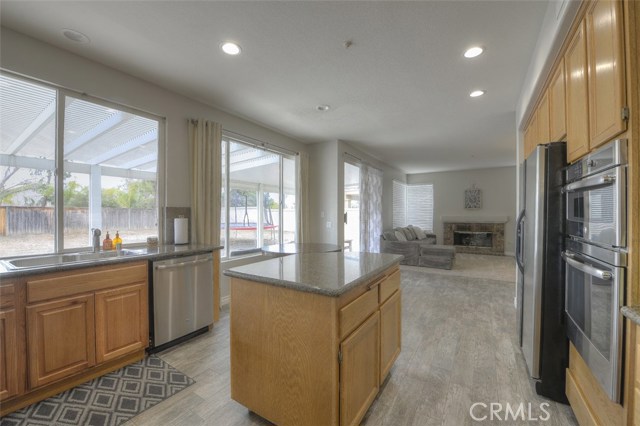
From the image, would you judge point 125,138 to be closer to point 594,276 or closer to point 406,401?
point 406,401

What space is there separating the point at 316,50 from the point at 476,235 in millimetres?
8207

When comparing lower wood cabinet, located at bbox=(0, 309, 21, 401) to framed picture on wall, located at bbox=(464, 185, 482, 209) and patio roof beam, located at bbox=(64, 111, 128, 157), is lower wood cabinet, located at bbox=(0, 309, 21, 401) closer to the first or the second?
patio roof beam, located at bbox=(64, 111, 128, 157)

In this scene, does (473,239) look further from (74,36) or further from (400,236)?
(74,36)

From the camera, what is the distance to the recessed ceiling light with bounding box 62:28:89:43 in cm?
206

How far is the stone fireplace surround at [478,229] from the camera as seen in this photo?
26.2 feet

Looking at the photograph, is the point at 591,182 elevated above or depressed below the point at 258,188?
below

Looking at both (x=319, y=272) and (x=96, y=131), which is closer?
(x=319, y=272)

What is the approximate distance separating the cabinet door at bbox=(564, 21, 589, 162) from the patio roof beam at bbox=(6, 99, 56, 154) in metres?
3.89

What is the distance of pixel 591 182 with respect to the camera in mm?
1309

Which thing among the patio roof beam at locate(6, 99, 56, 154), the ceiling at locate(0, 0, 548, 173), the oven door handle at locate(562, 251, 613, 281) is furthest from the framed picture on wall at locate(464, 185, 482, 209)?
the patio roof beam at locate(6, 99, 56, 154)

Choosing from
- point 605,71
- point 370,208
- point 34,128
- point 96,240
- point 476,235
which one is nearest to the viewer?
point 605,71

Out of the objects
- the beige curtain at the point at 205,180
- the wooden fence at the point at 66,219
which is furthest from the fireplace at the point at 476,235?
the wooden fence at the point at 66,219

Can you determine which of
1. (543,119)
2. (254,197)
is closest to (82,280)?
(254,197)

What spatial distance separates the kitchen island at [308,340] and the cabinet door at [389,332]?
21 mm
